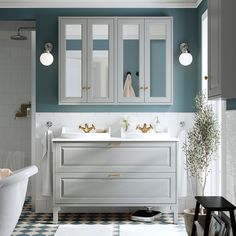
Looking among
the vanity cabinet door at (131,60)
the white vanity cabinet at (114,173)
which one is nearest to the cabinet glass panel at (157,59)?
the vanity cabinet door at (131,60)

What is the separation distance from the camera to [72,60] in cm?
636

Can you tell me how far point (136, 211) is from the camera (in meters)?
6.48

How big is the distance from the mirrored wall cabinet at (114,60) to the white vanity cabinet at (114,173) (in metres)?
0.67

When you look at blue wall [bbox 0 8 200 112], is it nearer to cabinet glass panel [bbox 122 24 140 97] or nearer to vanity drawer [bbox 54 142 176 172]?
cabinet glass panel [bbox 122 24 140 97]

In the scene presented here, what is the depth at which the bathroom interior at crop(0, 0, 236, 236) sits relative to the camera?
5.94 metres

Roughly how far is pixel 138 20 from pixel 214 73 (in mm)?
2670

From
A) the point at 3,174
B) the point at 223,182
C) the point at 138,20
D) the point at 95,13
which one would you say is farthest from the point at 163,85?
the point at 3,174

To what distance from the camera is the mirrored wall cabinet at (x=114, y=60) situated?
6.34 m

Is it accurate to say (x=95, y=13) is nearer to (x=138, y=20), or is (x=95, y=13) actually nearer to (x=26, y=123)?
(x=138, y=20)

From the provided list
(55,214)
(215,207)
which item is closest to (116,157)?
(55,214)

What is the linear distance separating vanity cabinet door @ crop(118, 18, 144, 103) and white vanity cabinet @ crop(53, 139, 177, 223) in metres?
0.72

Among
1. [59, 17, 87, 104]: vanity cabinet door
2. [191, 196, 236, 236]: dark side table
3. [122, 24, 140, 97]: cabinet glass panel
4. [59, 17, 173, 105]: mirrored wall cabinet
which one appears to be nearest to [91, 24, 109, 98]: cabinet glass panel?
[59, 17, 173, 105]: mirrored wall cabinet

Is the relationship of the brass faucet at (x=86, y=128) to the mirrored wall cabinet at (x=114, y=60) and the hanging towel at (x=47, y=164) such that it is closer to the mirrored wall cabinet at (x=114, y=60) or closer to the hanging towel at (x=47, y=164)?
the mirrored wall cabinet at (x=114, y=60)

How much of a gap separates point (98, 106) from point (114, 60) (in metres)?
0.63
